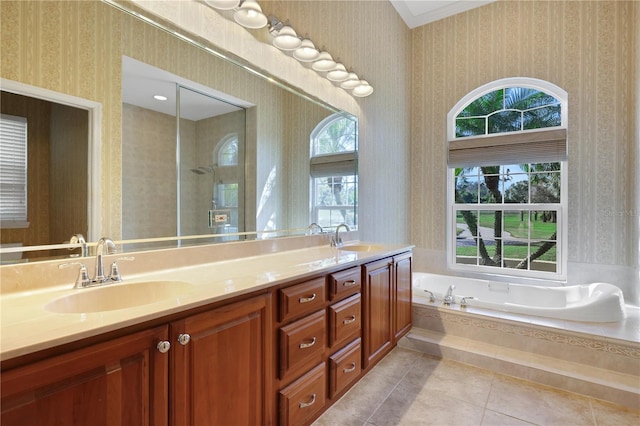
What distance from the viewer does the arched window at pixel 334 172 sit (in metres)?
2.46

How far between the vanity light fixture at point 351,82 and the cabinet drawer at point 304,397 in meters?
2.08

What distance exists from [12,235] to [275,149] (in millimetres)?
1376

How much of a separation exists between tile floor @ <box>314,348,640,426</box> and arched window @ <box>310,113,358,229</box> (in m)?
1.22

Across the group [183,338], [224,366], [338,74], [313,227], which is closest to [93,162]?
[183,338]

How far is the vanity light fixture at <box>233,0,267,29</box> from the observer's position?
1.68 metres

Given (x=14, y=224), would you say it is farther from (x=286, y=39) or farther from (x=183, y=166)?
(x=286, y=39)

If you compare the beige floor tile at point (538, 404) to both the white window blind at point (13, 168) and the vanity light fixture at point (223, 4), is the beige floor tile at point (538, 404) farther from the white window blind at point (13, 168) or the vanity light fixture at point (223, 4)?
the vanity light fixture at point (223, 4)

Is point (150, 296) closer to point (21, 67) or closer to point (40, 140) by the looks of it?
point (40, 140)

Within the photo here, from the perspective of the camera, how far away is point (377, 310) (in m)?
2.00

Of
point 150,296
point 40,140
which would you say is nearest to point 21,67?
point 40,140

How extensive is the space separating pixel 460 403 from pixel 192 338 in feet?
5.64

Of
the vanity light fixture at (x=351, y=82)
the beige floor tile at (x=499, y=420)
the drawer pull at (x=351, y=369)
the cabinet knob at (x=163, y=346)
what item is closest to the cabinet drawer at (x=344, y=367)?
the drawer pull at (x=351, y=369)

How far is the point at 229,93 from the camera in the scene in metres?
1.77

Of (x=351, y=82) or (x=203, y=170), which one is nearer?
(x=203, y=170)
